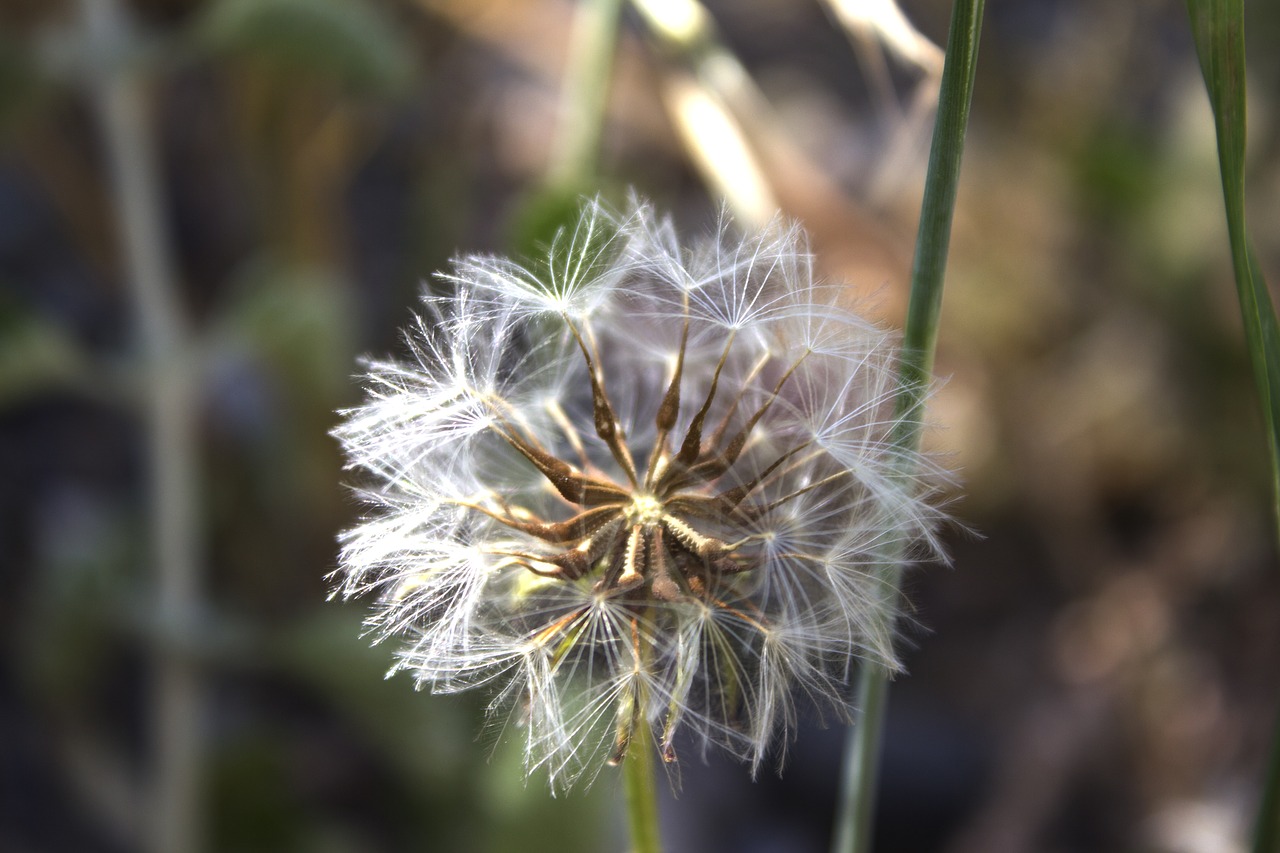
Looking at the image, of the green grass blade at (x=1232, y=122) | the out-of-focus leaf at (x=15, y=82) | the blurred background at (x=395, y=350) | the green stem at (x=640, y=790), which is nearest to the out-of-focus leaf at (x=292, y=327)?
the blurred background at (x=395, y=350)

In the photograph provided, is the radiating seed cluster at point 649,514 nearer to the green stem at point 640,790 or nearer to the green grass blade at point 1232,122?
the green stem at point 640,790

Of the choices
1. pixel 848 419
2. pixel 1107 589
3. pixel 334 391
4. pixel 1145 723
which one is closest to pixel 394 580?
pixel 848 419

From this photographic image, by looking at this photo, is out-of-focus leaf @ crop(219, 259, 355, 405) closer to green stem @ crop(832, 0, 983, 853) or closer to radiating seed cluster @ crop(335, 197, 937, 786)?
radiating seed cluster @ crop(335, 197, 937, 786)

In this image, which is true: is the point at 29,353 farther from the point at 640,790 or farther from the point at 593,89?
the point at 640,790

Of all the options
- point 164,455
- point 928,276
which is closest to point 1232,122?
point 928,276

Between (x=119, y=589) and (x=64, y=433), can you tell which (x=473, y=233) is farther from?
(x=119, y=589)

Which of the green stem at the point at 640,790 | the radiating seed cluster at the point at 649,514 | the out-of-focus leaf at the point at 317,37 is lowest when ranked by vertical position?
the green stem at the point at 640,790

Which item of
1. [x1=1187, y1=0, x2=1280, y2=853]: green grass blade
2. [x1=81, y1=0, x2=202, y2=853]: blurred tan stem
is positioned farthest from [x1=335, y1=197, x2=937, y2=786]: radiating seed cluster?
[x1=81, y1=0, x2=202, y2=853]: blurred tan stem
